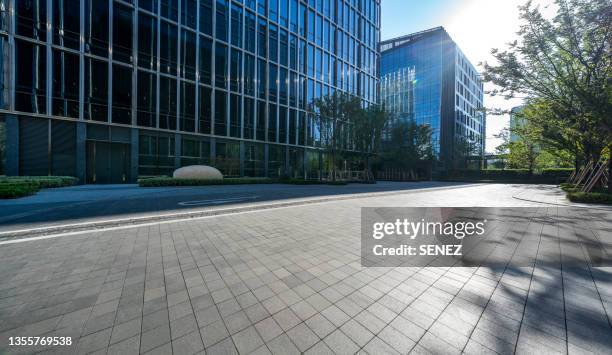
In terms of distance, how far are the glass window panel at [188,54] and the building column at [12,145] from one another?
44.0 feet

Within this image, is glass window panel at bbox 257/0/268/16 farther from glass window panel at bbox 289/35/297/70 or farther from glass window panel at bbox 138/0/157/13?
glass window panel at bbox 138/0/157/13

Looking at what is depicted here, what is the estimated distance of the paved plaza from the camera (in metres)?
2.10

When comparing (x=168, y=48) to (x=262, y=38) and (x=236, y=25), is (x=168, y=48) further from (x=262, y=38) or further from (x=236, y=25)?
(x=262, y=38)

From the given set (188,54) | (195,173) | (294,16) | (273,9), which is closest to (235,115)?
(188,54)

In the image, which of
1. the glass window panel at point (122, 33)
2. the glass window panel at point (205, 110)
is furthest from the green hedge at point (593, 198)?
the glass window panel at point (122, 33)

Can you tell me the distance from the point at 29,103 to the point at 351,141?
30123mm

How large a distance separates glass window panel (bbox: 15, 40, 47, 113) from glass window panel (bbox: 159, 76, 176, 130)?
7.89 meters

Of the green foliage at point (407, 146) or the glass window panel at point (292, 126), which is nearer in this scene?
the glass window panel at point (292, 126)

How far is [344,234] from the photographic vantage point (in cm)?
571

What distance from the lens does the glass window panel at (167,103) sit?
22.6m

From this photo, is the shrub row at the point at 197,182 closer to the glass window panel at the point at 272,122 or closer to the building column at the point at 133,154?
the building column at the point at 133,154

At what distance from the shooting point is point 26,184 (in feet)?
40.9

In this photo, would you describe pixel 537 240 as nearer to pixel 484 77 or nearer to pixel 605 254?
pixel 605 254

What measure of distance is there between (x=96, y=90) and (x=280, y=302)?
2688 cm
